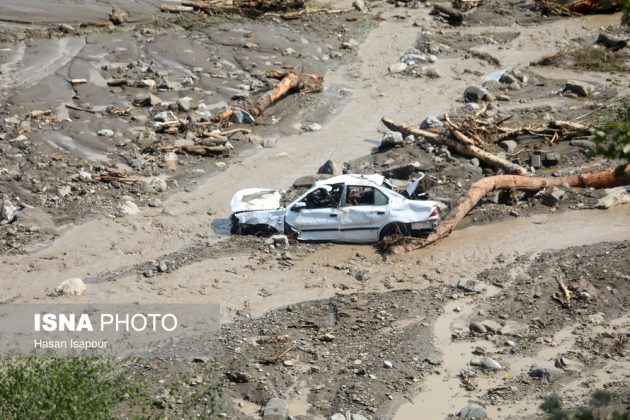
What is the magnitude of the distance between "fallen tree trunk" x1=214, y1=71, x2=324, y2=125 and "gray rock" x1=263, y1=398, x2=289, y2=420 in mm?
11330

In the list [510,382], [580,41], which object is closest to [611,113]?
[580,41]

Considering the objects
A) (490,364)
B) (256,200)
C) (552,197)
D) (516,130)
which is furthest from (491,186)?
(490,364)

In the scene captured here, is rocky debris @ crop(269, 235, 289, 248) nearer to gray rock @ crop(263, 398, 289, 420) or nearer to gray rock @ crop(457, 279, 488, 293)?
gray rock @ crop(457, 279, 488, 293)

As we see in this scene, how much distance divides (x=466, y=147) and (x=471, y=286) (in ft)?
18.5

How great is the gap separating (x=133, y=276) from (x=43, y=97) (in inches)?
353

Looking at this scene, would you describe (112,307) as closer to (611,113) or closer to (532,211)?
(532,211)

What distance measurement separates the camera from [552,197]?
1773 centimetres

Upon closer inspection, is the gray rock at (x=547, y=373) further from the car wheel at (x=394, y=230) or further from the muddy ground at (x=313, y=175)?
the car wheel at (x=394, y=230)

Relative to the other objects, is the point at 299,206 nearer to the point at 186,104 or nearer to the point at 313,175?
the point at 313,175

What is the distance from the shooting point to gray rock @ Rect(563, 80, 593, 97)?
2395 cm

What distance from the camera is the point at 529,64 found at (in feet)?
88.5

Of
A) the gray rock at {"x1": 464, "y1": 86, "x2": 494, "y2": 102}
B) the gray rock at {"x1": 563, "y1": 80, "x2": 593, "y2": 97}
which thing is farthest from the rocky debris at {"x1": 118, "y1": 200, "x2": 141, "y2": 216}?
the gray rock at {"x1": 563, "y1": 80, "x2": 593, "y2": 97}

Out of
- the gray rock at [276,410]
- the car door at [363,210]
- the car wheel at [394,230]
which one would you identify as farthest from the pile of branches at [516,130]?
the gray rock at [276,410]

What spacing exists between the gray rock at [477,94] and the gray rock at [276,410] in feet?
45.6
